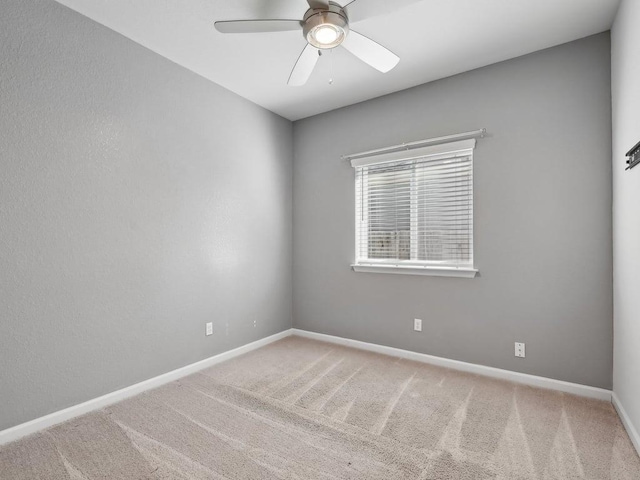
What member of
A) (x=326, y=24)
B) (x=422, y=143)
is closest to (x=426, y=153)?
(x=422, y=143)

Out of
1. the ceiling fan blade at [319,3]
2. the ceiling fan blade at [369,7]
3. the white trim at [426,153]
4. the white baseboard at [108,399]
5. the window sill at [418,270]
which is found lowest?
the white baseboard at [108,399]

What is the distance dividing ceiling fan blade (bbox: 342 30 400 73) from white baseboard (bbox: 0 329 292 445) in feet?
9.18

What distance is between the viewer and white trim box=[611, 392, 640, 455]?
5.97 ft

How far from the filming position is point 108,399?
2.36 meters

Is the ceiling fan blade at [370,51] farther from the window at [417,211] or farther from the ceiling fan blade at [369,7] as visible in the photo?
the window at [417,211]

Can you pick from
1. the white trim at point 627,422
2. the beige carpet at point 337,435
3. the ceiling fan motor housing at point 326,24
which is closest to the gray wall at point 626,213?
the white trim at point 627,422

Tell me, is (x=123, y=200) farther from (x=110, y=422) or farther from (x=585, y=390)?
(x=585, y=390)

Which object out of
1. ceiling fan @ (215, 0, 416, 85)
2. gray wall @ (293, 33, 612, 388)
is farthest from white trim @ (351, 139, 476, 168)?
ceiling fan @ (215, 0, 416, 85)

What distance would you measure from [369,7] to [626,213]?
1.95m

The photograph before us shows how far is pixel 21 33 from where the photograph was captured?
1974 millimetres

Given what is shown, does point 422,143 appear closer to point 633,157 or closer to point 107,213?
point 633,157

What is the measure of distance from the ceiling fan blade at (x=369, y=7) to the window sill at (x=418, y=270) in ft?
6.87

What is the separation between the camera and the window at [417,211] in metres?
3.00

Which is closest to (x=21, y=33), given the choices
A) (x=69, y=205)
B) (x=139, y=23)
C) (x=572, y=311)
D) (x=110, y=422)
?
(x=139, y=23)
